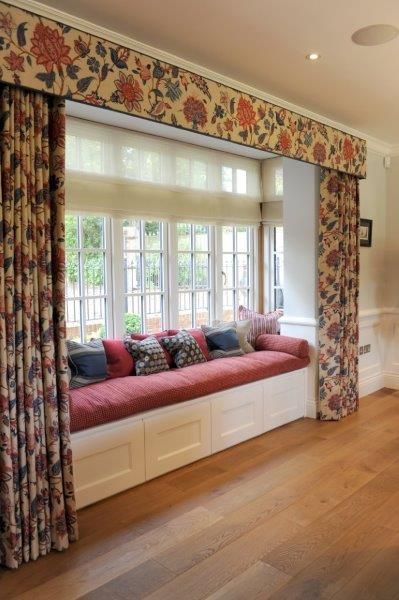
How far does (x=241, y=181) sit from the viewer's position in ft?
17.0

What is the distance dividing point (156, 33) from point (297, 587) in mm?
2732

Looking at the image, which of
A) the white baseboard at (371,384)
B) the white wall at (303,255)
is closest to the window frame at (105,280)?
the white wall at (303,255)

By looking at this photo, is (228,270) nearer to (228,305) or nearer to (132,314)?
(228,305)

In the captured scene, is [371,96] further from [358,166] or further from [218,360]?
[218,360]

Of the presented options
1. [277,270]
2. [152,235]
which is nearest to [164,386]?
[152,235]

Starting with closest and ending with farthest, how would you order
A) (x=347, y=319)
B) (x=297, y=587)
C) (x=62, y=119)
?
(x=297, y=587)
(x=62, y=119)
(x=347, y=319)

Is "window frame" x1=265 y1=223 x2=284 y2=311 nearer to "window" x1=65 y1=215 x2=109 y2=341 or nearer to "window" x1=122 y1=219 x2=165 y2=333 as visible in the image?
"window" x1=122 y1=219 x2=165 y2=333

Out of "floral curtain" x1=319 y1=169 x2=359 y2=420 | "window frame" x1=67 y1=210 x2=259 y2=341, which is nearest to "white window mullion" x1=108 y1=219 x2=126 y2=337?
"window frame" x1=67 y1=210 x2=259 y2=341

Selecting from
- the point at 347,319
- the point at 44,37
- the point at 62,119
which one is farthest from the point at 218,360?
the point at 44,37

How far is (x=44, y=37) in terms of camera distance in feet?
7.27

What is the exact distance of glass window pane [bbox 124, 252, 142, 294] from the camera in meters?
4.30

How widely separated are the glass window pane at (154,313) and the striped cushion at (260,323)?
869 mm

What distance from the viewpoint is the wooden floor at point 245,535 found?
2.11m

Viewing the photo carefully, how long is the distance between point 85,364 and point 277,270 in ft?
9.60
